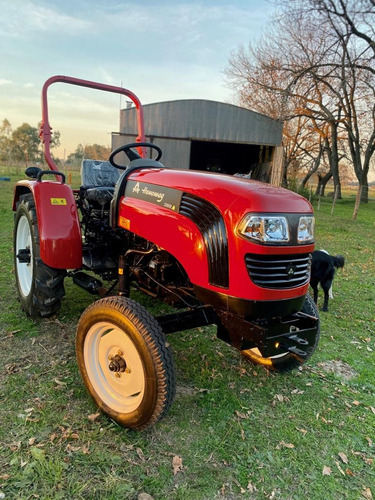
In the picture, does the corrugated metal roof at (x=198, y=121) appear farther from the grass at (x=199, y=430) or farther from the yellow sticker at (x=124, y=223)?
the yellow sticker at (x=124, y=223)

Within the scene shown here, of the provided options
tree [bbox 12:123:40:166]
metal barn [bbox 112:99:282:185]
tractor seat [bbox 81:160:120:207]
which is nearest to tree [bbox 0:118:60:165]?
tree [bbox 12:123:40:166]

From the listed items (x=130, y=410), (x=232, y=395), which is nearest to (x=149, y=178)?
(x=130, y=410)

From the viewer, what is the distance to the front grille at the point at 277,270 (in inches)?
66.1

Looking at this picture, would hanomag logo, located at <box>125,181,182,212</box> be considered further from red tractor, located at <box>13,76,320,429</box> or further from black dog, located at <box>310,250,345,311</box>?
black dog, located at <box>310,250,345,311</box>

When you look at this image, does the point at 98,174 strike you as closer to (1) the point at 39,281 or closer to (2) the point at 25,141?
(1) the point at 39,281

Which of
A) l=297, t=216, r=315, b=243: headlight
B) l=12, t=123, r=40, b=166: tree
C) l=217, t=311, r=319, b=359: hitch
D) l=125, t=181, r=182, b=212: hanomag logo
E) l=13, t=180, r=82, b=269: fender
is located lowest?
l=217, t=311, r=319, b=359: hitch

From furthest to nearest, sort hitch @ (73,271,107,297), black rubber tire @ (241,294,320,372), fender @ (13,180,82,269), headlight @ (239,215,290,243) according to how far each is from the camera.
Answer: hitch @ (73,271,107,297) → fender @ (13,180,82,269) → black rubber tire @ (241,294,320,372) → headlight @ (239,215,290,243)

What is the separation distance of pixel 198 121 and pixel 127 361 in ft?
46.9

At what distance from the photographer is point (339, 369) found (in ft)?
9.35

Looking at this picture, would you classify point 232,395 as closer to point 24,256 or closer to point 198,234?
point 198,234

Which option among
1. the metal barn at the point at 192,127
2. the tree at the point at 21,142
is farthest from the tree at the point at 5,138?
the metal barn at the point at 192,127

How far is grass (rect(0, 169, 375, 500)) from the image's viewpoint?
5.59 ft

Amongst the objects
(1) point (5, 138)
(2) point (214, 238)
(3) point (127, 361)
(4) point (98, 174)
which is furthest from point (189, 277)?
(1) point (5, 138)

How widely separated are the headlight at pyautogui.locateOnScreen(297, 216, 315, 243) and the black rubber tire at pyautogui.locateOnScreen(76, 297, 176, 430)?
33.8 inches
